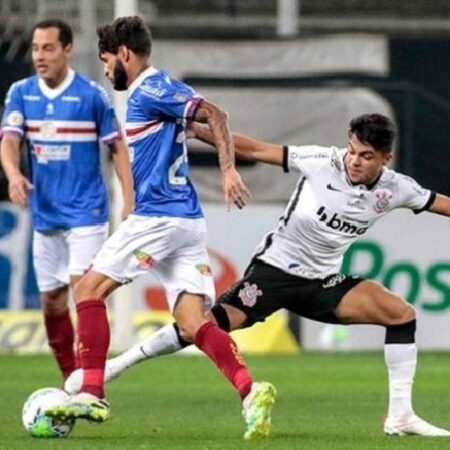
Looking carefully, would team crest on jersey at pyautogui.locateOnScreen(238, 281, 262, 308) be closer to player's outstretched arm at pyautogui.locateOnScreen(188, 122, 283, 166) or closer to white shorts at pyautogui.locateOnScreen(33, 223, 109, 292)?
player's outstretched arm at pyautogui.locateOnScreen(188, 122, 283, 166)

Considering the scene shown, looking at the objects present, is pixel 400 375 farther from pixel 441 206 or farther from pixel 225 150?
pixel 225 150

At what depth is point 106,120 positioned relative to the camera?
12992 mm

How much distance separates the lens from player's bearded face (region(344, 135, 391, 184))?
10.7 metres

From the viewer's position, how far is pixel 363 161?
10773 millimetres

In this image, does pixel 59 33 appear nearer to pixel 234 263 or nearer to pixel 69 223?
pixel 69 223

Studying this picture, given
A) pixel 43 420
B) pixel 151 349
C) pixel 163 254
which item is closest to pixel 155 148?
pixel 163 254

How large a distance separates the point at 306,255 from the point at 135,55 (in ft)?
5.07

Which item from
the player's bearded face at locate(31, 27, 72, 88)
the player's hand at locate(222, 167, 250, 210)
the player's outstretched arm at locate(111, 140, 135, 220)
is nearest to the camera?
the player's hand at locate(222, 167, 250, 210)

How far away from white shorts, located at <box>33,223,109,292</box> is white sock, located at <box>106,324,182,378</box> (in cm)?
169

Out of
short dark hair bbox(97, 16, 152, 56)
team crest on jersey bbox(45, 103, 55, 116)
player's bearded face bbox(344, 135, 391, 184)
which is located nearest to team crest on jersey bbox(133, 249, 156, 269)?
short dark hair bbox(97, 16, 152, 56)

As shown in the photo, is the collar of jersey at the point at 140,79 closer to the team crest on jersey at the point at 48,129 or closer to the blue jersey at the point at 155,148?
the blue jersey at the point at 155,148

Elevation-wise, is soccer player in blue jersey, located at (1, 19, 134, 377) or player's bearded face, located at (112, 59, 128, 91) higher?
player's bearded face, located at (112, 59, 128, 91)

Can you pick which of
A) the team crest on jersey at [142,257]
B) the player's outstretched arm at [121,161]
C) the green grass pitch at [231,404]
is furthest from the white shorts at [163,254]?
the player's outstretched arm at [121,161]

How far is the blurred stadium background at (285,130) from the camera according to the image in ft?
65.9
